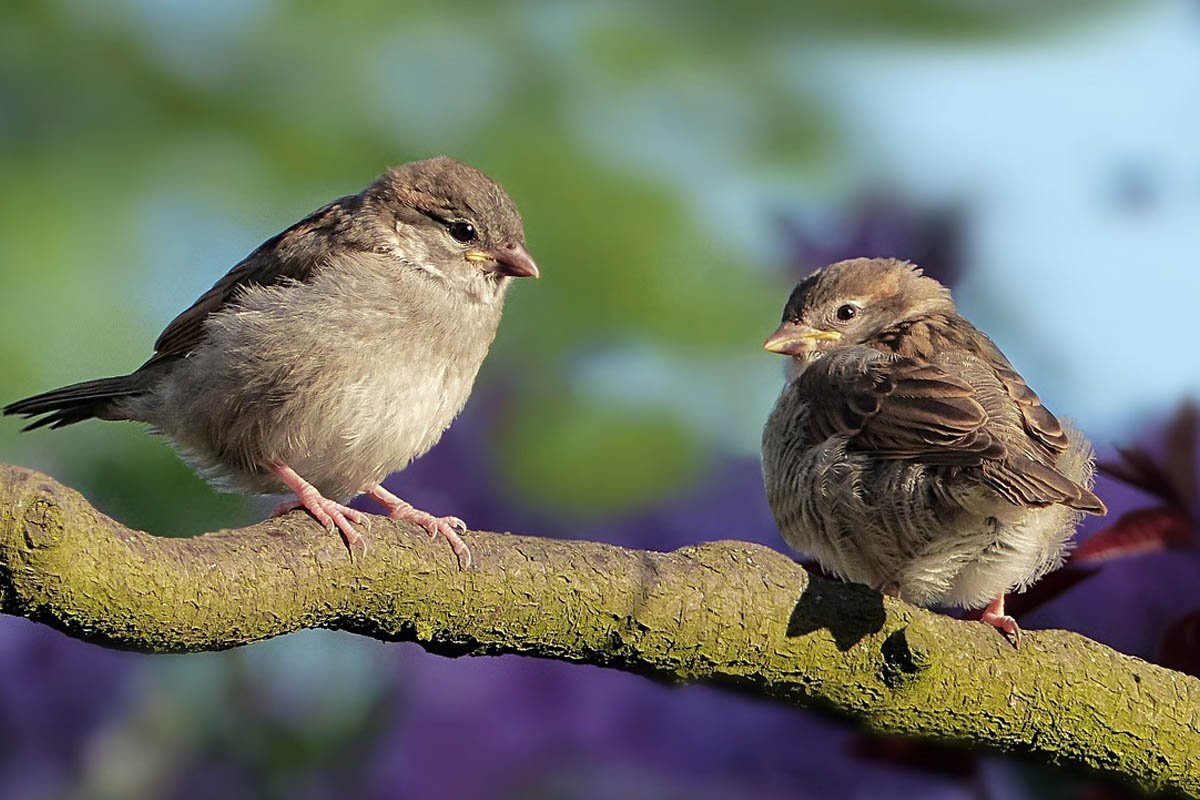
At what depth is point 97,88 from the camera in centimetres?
375

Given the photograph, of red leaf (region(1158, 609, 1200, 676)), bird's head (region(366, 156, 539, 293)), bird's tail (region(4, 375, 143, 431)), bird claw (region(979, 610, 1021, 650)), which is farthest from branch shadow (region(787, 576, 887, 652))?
bird's tail (region(4, 375, 143, 431))

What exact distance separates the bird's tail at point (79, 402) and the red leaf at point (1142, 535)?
2095 mm

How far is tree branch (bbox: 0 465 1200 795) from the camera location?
1932mm

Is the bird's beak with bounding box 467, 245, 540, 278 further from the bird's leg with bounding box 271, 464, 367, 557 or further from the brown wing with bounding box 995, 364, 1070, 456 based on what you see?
the brown wing with bounding box 995, 364, 1070, 456

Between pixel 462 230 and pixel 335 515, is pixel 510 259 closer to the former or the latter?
pixel 462 230

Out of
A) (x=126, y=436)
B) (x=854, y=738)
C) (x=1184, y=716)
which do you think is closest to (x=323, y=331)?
(x=126, y=436)

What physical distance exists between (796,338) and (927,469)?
692 millimetres

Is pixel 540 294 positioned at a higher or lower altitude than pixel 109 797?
higher

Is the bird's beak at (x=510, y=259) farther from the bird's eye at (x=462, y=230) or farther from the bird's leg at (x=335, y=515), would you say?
the bird's leg at (x=335, y=515)

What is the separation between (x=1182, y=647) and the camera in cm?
276

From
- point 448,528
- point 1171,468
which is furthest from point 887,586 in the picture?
point 448,528

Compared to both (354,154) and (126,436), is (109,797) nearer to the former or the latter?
(126,436)

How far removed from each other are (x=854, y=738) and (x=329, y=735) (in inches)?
42.5

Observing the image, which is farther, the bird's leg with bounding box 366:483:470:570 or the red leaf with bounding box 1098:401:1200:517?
the red leaf with bounding box 1098:401:1200:517
